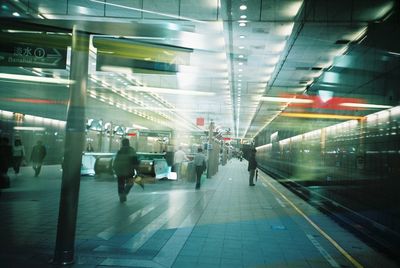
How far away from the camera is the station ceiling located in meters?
6.92

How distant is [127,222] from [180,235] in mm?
1524

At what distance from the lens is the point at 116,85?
73.0 feet

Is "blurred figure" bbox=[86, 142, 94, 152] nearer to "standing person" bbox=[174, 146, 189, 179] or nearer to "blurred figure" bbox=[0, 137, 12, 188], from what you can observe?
"standing person" bbox=[174, 146, 189, 179]

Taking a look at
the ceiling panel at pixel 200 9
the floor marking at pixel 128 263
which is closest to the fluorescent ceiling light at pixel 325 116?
the ceiling panel at pixel 200 9

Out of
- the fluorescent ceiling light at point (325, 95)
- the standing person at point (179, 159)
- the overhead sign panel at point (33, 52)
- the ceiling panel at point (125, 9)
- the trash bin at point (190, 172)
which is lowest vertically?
the trash bin at point (190, 172)

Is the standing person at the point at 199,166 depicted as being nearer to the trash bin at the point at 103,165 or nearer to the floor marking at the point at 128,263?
the trash bin at the point at 103,165

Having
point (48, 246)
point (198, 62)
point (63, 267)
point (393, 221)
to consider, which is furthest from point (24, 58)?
point (198, 62)

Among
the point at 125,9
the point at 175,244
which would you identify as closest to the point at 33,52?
the point at 175,244

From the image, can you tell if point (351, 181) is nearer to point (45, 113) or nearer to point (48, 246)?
point (48, 246)

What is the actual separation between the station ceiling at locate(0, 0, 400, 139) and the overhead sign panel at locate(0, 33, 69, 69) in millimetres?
183

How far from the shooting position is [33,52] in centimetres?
609

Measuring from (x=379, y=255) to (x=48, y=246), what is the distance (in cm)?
513

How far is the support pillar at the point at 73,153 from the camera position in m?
4.69

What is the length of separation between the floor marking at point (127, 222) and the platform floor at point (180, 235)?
17mm
